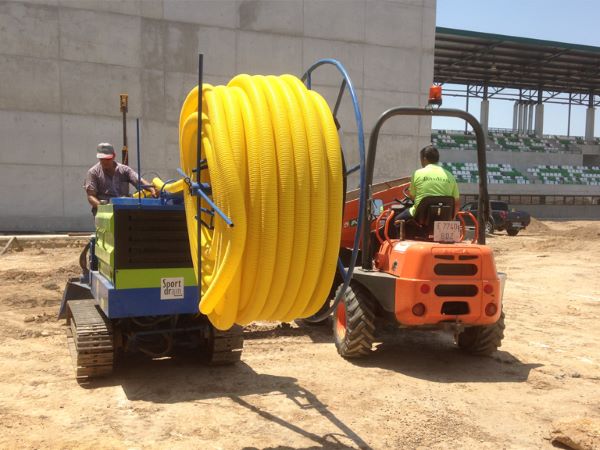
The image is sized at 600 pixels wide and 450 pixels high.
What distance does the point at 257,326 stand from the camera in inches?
283

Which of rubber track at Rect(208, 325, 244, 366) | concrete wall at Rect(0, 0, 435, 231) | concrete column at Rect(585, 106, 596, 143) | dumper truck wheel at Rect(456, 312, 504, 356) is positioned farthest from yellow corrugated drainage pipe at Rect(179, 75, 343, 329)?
concrete column at Rect(585, 106, 596, 143)

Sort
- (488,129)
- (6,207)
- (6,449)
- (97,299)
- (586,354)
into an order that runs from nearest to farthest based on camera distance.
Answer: (6,449) → (97,299) → (586,354) → (6,207) → (488,129)

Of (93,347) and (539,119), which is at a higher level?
(539,119)

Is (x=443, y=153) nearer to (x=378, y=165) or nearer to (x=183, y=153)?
(x=378, y=165)

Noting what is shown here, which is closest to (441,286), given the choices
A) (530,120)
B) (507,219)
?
(507,219)

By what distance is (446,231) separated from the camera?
18.3 feet

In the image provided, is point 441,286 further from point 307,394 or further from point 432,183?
point 307,394

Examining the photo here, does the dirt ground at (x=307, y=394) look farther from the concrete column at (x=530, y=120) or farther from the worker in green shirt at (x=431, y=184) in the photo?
the concrete column at (x=530, y=120)

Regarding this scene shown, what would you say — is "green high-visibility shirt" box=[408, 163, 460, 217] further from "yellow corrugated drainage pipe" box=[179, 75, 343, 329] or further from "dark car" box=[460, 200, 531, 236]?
"dark car" box=[460, 200, 531, 236]

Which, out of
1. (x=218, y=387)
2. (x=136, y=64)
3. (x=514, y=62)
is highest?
(x=514, y=62)

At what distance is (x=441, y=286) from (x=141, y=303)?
106 inches

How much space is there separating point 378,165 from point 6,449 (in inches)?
774

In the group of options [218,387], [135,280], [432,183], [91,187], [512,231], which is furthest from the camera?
[512,231]

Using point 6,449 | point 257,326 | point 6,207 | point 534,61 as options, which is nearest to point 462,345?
point 257,326
